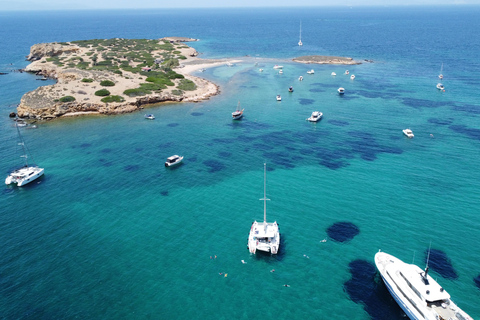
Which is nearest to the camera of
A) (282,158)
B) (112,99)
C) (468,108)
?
(282,158)

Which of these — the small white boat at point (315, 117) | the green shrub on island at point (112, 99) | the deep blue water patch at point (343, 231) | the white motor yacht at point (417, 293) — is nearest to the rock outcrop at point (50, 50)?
the green shrub on island at point (112, 99)

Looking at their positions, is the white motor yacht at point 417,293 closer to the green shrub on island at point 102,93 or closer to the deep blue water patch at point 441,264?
the deep blue water patch at point 441,264

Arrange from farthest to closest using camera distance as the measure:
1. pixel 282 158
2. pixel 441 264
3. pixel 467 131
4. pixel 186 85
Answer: pixel 186 85 → pixel 467 131 → pixel 282 158 → pixel 441 264

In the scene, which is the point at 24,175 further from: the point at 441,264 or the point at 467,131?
the point at 467,131

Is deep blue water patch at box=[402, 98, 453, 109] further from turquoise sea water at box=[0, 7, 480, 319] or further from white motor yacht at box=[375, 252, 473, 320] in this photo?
white motor yacht at box=[375, 252, 473, 320]

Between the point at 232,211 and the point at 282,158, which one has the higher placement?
the point at 282,158

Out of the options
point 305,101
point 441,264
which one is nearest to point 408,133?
→ point 305,101
